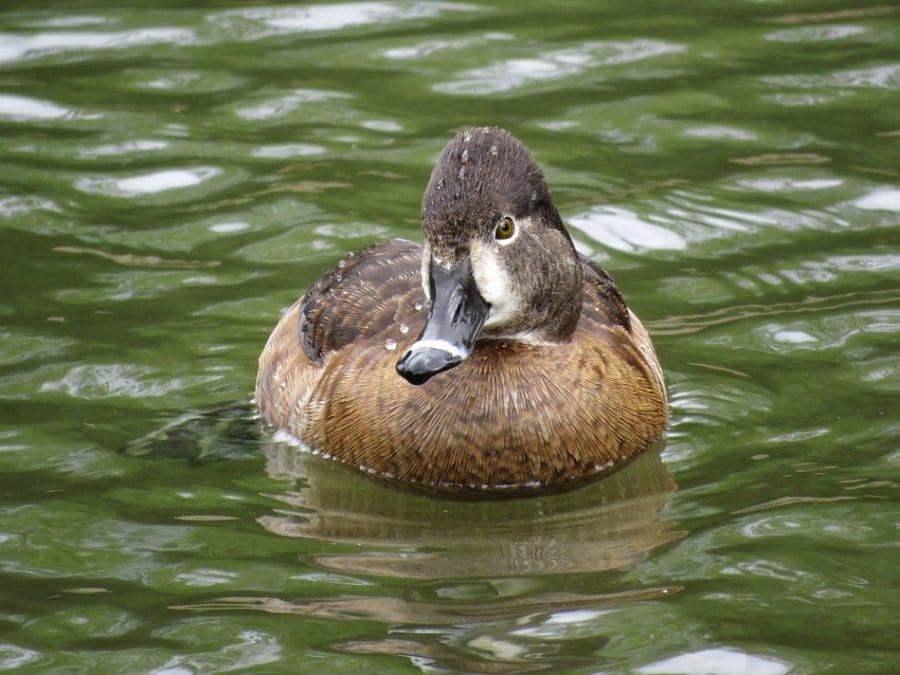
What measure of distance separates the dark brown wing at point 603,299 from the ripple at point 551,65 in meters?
3.81

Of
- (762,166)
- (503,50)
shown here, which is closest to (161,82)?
(503,50)

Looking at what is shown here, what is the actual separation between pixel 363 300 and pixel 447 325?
3.93 feet

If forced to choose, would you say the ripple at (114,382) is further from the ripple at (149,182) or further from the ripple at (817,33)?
the ripple at (817,33)

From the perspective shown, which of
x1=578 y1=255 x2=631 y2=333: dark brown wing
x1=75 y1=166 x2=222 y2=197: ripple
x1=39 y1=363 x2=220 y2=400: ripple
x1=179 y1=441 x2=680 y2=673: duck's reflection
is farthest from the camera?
x1=75 y1=166 x2=222 y2=197: ripple

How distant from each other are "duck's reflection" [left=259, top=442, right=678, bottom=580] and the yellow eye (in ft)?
3.96

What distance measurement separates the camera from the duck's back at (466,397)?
7680 mm

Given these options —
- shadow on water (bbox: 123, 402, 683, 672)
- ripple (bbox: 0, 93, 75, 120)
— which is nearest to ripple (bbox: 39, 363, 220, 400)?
shadow on water (bbox: 123, 402, 683, 672)

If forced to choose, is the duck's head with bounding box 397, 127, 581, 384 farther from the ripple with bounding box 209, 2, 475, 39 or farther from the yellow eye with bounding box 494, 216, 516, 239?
the ripple with bounding box 209, 2, 475, 39

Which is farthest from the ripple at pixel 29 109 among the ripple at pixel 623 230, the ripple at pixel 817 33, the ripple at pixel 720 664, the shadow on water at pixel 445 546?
the ripple at pixel 720 664

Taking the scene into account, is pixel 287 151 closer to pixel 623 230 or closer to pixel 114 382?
pixel 623 230

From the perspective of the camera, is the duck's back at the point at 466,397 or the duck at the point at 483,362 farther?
the duck's back at the point at 466,397

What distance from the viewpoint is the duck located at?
735cm

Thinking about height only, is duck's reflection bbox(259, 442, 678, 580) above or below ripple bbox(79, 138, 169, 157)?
below

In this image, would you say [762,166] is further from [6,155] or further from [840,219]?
[6,155]
